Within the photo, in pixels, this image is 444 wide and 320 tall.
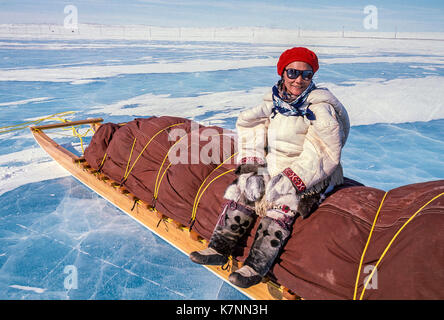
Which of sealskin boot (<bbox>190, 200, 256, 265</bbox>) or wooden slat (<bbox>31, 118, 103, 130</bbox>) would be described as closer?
sealskin boot (<bbox>190, 200, 256, 265</bbox>)

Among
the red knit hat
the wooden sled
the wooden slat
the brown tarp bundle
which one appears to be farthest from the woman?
the wooden slat

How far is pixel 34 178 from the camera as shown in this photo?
174 inches

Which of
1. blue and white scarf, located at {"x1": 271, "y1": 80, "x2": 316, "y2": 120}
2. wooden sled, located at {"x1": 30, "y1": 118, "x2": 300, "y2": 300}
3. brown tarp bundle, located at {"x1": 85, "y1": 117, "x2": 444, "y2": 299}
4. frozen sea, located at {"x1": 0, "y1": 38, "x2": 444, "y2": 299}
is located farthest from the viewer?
frozen sea, located at {"x1": 0, "y1": 38, "x2": 444, "y2": 299}

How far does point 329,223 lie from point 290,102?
79 centimetres

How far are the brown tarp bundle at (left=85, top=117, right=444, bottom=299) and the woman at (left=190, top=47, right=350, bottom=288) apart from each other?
0.40 feet

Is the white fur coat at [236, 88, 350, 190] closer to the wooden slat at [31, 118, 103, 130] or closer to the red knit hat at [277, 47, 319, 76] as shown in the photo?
the red knit hat at [277, 47, 319, 76]

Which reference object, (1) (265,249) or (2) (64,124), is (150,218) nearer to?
(1) (265,249)

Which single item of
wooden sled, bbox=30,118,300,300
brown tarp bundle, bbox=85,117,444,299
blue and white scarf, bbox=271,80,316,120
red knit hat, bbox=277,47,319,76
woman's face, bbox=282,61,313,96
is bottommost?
wooden sled, bbox=30,118,300,300

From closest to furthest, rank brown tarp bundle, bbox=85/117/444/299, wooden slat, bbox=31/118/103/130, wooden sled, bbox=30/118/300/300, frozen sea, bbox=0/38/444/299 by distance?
brown tarp bundle, bbox=85/117/444/299, wooden sled, bbox=30/118/300/300, frozen sea, bbox=0/38/444/299, wooden slat, bbox=31/118/103/130

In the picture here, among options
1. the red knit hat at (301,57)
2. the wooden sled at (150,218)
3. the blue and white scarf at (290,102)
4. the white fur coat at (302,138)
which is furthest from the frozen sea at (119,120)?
the red knit hat at (301,57)

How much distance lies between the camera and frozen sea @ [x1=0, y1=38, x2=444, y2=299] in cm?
280

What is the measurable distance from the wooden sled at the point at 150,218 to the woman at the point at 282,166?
25cm

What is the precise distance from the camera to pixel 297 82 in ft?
7.07
